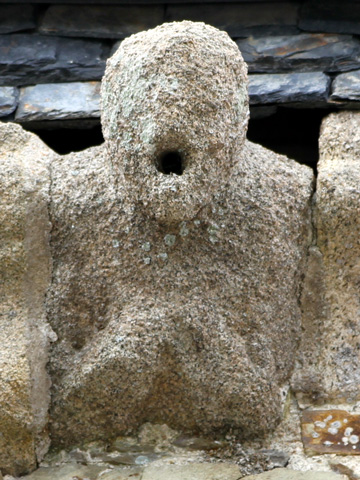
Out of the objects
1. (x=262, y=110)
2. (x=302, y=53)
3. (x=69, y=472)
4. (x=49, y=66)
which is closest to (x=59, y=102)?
(x=49, y=66)

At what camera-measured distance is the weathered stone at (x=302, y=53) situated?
2246mm

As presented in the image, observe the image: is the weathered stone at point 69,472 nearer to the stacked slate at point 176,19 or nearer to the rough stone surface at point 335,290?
the rough stone surface at point 335,290

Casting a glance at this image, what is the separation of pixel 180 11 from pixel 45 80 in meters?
0.37

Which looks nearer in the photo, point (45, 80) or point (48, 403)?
point (48, 403)

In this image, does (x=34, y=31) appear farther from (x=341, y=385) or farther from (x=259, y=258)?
(x=341, y=385)

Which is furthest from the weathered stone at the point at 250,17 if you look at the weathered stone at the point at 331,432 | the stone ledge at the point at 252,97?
the weathered stone at the point at 331,432

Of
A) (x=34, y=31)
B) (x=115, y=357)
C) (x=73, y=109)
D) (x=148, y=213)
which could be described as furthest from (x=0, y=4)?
(x=115, y=357)

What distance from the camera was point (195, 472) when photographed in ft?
6.15

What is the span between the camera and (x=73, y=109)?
7.34ft

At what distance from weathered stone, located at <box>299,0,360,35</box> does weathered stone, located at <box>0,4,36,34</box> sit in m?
0.66

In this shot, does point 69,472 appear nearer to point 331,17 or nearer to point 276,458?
point 276,458

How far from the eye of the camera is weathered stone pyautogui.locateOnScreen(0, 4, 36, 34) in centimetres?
237

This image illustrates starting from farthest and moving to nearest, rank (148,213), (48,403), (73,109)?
(73,109) → (48,403) → (148,213)

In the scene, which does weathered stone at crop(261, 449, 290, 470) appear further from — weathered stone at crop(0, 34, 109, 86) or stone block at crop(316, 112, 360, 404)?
weathered stone at crop(0, 34, 109, 86)
